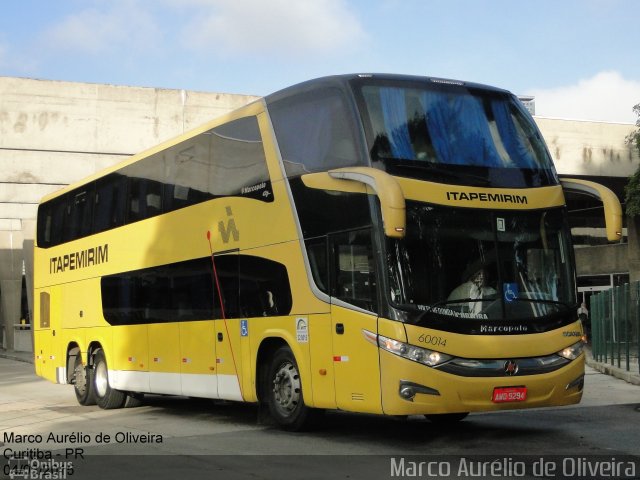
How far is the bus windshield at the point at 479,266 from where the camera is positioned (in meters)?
10.6

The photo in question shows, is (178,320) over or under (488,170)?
under

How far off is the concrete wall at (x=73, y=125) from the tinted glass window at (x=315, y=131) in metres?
23.0

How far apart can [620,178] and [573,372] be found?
26453 millimetres

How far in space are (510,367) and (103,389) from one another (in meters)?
9.49

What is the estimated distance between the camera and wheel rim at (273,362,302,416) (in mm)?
12227

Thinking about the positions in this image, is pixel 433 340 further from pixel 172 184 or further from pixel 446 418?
pixel 172 184

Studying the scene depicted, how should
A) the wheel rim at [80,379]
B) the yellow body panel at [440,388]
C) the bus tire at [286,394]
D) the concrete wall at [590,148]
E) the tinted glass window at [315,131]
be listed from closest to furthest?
the yellow body panel at [440,388]
the tinted glass window at [315,131]
the bus tire at [286,394]
the wheel rim at [80,379]
the concrete wall at [590,148]

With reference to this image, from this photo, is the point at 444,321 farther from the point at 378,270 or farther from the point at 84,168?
the point at 84,168

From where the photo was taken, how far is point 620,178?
35969 mm

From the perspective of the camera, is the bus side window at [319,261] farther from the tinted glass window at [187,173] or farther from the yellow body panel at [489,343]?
the tinted glass window at [187,173]

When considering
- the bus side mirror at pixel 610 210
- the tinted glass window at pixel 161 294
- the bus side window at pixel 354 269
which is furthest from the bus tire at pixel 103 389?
the bus side mirror at pixel 610 210

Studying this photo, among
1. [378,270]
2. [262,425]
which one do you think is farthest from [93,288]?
[378,270]

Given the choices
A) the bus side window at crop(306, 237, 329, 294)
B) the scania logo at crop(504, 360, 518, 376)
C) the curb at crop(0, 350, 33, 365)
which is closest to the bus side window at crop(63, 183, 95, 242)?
the bus side window at crop(306, 237, 329, 294)

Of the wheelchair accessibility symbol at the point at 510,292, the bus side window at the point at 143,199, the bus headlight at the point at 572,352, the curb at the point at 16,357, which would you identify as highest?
the bus side window at the point at 143,199
